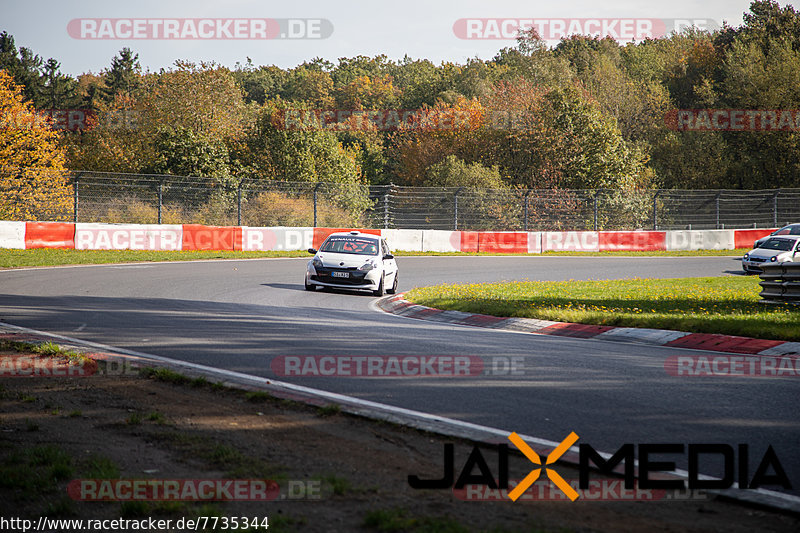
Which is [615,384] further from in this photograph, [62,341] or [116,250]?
[116,250]

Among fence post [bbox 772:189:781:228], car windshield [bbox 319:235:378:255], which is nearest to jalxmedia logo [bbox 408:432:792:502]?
car windshield [bbox 319:235:378:255]

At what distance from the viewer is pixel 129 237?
28750 mm

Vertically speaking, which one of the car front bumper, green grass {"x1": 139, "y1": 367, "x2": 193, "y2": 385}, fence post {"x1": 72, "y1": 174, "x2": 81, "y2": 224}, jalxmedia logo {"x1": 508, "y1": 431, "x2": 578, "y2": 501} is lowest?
jalxmedia logo {"x1": 508, "y1": 431, "x2": 578, "y2": 501}

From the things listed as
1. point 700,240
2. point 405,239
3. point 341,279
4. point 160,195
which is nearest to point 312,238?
point 405,239

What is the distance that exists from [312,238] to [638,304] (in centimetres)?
1912

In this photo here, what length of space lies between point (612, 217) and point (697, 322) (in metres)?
28.5

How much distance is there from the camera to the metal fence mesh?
30.8 meters

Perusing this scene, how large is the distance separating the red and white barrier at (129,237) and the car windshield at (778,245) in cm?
2121

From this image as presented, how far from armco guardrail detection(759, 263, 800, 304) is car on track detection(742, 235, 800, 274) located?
10.3 meters

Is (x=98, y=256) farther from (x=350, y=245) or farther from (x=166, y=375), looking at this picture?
(x=166, y=375)

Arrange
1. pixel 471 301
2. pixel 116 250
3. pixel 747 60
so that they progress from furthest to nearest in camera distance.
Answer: pixel 747 60
pixel 116 250
pixel 471 301

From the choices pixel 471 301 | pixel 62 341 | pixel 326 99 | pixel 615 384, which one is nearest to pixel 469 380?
pixel 615 384

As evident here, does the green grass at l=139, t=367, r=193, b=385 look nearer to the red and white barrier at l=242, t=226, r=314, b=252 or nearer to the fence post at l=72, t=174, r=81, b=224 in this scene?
the red and white barrier at l=242, t=226, r=314, b=252

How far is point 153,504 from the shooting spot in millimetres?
4102
